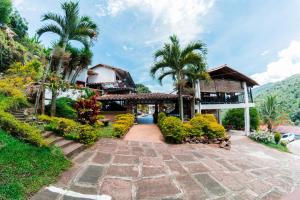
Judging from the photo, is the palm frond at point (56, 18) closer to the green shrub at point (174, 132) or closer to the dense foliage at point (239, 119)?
the green shrub at point (174, 132)

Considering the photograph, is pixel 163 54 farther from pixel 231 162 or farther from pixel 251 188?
pixel 251 188

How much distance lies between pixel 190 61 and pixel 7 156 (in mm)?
11826

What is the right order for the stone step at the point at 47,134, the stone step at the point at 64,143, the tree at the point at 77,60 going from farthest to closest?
the tree at the point at 77,60 → the stone step at the point at 47,134 → the stone step at the point at 64,143

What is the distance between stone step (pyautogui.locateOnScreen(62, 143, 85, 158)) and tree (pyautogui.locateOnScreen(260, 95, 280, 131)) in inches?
998

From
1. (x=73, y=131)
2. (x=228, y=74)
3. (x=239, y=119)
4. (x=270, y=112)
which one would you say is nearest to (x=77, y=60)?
(x=73, y=131)

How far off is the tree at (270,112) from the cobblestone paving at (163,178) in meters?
20.5

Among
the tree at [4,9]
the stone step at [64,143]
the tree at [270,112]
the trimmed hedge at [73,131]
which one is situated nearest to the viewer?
the stone step at [64,143]

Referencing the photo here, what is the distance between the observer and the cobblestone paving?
4.60m

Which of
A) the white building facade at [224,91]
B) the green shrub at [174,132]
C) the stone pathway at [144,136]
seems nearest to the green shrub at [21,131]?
the stone pathway at [144,136]

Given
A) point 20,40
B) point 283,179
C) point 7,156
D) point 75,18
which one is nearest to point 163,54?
point 75,18

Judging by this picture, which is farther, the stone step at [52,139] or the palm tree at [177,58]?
the palm tree at [177,58]

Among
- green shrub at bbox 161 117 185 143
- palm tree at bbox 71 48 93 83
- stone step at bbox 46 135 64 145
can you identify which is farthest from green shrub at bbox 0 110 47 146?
palm tree at bbox 71 48 93 83

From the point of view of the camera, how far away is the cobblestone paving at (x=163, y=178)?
4.60 m

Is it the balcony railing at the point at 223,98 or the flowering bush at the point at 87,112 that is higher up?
the balcony railing at the point at 223,98
